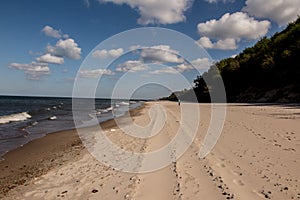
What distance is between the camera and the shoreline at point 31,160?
736 centimetres

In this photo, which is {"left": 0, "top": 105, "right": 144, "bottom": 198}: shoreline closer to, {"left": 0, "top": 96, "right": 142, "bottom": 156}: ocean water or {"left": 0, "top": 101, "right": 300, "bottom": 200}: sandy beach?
{"left": 0, "top": 101, "right": 300, "bottom": 200}: sandy beach

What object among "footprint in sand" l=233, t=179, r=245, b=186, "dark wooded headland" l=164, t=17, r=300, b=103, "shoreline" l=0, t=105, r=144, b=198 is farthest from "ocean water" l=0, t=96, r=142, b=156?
"dark wooded headland" l=164, t=17, r=300, b=103

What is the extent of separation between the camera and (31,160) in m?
9.77

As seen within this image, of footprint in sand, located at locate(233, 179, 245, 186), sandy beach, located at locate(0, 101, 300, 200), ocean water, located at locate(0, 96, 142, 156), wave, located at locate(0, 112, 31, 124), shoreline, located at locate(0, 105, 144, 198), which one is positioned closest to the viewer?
sandy beach, located at locate(0, 101, 300, 200)

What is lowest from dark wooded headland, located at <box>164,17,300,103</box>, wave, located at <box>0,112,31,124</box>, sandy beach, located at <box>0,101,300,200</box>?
wave, located at <box>0,112,31,124</box>

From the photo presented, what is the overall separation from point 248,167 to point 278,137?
4.06 meters

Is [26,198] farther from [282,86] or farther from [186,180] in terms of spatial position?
[282,86]

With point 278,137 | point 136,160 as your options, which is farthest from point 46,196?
point 278,137

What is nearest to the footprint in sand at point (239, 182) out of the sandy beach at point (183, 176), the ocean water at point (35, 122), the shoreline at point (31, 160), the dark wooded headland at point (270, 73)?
the sandy beach at point (183, 176)

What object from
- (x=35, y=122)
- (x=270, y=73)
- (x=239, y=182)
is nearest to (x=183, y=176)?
(x=239, y=182)

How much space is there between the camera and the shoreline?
7359 mm

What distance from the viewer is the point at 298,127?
1132cm

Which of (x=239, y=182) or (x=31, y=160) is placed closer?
(x=239, y=182)

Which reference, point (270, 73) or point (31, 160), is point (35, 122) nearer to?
point (31, 160)
